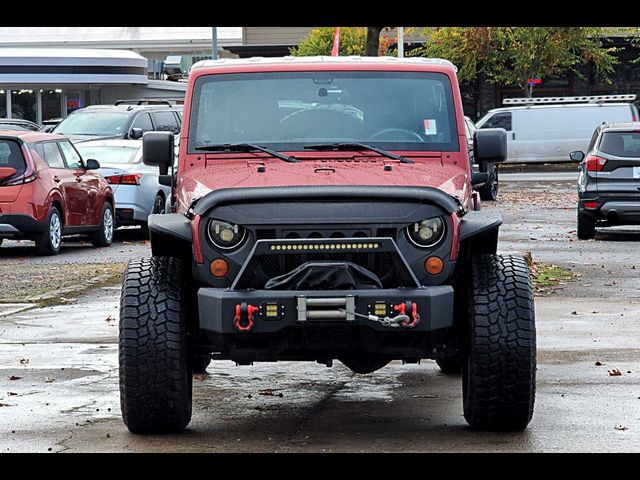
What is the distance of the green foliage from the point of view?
5269 centimetres

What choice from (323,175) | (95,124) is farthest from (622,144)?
(323,175)

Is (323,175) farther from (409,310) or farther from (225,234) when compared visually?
(409,310)

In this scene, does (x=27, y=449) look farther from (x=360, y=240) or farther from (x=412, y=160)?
(x=412, y=160)

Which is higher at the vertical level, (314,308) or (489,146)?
(489,146)

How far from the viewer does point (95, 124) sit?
27031 mm

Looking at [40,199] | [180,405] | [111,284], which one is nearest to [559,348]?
[180,405]

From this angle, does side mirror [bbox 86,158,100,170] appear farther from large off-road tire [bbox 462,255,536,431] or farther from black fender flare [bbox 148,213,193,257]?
large off-road tire [bbox 462,255,536,431]

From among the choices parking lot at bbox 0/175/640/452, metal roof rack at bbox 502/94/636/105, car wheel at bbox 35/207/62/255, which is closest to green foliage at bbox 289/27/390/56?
metal roof rack at bbox 502/94/636/105

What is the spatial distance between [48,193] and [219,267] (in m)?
12.2

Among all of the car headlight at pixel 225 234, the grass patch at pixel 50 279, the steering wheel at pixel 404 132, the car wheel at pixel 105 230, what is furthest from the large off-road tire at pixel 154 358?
the car wheel at pixel 105 230

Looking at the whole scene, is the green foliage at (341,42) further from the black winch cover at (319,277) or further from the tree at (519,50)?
the black winch cover at (319,277)

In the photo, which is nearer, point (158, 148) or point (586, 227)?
point (158, 148)

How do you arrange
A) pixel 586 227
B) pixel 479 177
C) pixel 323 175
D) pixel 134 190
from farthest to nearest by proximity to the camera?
1. pixel 134 190
2. pixel 586 227
3. pixel 479 177
4. pixel 323 175
